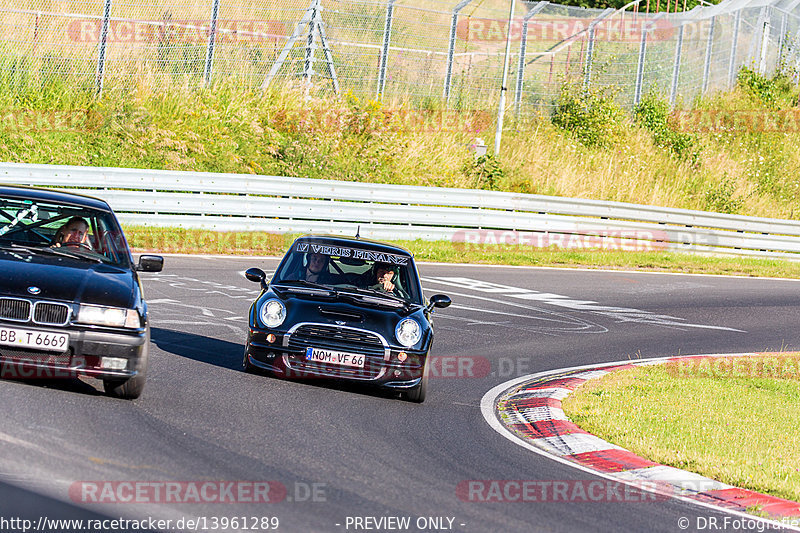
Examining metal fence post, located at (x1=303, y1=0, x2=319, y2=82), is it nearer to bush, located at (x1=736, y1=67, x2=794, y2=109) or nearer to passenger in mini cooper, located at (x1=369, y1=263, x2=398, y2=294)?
passenger in mini cooper, located at (x1=369, y1=263, x2=398, y2=294)

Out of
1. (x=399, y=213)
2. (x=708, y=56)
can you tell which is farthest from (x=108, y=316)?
(x=708, y=56)

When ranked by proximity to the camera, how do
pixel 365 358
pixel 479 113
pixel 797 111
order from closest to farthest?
pixel 365 358 < pixel 479 113 < pixel 797 111

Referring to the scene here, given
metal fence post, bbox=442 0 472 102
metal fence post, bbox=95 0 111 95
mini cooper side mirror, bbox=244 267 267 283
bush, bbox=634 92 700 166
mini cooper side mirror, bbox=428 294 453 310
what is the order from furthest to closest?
bush, bbox=634 92 700 166 → metal fence post, bbox=442 0 472 102 → metal fence post, bbox=95 0 111 95 → mini cooper side mirror, bbox=428 294 453 310 → mini cooper side mirror, bbox=244 267 267 283

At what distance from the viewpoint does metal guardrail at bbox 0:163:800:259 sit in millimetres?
20156

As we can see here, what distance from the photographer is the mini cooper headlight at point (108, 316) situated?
751cm

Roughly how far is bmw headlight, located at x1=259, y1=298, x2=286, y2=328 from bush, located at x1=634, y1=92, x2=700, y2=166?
97.2 feet

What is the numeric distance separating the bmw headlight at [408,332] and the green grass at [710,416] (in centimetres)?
157

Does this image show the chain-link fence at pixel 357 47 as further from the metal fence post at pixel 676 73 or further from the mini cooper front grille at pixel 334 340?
the mini cooper front grille at pixel 334 340

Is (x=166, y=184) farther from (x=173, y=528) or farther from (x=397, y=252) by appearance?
(x=173, y=528)

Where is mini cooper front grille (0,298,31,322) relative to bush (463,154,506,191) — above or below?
below

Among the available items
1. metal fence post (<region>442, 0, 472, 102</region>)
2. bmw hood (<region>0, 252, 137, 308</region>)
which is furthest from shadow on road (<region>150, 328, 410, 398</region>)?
metal fence post (<region>442, 0, 472, 102</region>)

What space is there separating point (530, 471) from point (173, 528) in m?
2.93

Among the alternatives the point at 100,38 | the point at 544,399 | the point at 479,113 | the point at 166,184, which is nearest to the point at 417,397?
the point at 544,399

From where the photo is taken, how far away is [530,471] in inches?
290
